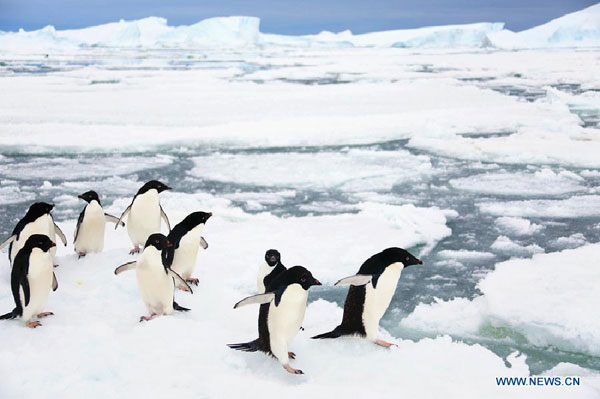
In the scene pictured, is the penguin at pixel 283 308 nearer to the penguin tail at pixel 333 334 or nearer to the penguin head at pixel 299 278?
the penguin head at pixel 299 278

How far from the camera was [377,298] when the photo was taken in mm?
2527

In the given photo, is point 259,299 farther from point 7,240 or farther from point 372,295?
point 7,240

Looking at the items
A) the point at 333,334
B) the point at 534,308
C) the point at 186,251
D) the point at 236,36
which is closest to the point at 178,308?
the point at 186,251

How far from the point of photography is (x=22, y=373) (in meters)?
2.20

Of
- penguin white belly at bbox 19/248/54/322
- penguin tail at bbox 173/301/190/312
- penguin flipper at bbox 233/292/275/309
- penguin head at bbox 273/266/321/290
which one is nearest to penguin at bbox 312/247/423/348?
penguin head at bbox 273/266/321/290

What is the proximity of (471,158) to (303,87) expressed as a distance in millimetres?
9524

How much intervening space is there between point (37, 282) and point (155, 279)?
481 millimetres

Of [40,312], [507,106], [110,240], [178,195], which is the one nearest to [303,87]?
[507,106]

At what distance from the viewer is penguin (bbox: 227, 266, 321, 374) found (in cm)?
228

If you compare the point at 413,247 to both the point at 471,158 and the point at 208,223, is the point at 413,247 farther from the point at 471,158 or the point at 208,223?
the point at 471,158

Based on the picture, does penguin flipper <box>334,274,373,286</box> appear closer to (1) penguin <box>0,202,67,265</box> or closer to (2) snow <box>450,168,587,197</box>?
(1) penguin <box>0,202,67,265</box>

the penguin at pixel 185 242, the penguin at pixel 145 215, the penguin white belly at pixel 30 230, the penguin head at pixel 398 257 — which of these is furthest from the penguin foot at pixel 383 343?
the penguin white belly at pixel 30 230

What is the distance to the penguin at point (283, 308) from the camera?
2281 mm

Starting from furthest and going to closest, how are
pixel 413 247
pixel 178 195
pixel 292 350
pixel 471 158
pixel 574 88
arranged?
pixel 574 88 < pixel 471 158 < pixel 178 195 < pixel 413 247 < pixel 292 350
